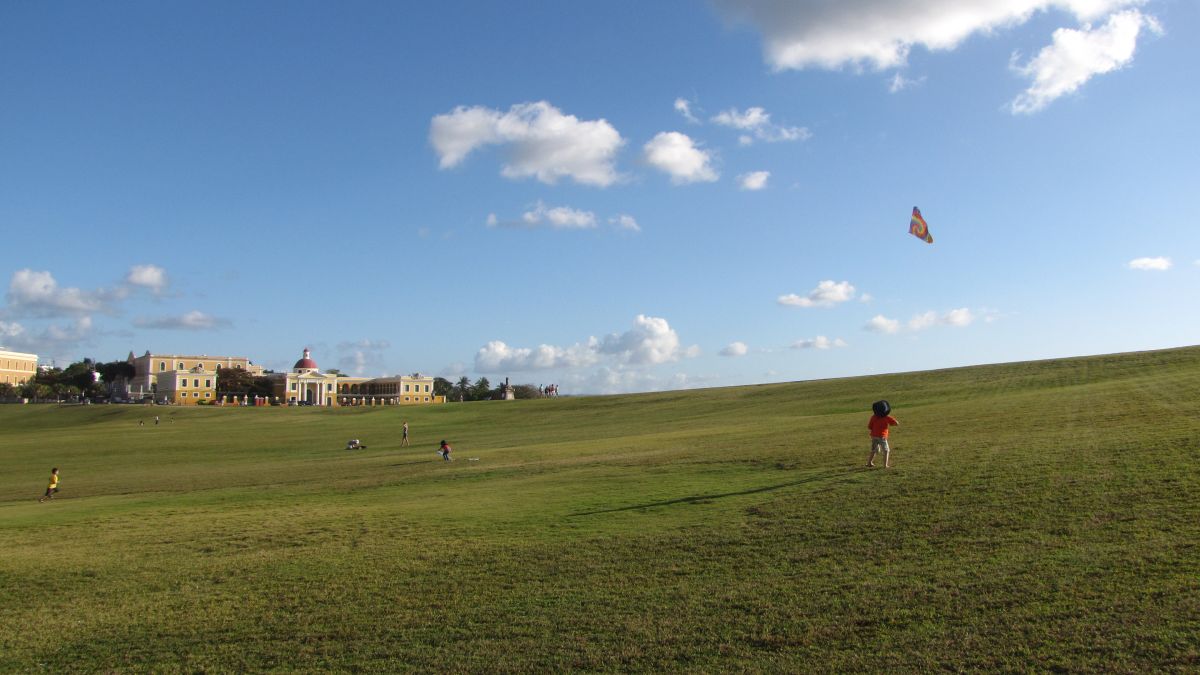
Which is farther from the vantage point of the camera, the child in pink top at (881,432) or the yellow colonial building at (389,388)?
the yellow colonial building at (389,388)

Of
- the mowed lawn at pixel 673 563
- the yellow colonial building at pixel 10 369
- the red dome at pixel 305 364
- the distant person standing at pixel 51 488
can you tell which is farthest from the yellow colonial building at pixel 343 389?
the mowed lawn at pixel 673 563

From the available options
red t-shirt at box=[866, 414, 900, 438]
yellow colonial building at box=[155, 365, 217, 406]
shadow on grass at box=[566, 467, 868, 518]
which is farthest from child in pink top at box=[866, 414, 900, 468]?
yellow colonial building at box=[155, 365, 217, 406]

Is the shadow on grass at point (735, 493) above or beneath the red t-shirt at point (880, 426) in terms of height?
beneath

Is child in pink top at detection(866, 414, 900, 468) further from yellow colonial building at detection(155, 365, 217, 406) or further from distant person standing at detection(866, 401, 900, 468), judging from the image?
A: yellow colonial building at detection(155, 365, 217, 406)

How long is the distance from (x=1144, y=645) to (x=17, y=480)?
48.3 metres

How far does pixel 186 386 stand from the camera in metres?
160

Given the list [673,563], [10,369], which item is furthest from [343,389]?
[673,563]

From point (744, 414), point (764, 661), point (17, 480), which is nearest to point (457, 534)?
point (764, 661)

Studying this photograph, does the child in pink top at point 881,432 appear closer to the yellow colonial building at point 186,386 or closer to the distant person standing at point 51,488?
the distant person standing at point 51,488

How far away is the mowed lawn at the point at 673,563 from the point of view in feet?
30.3

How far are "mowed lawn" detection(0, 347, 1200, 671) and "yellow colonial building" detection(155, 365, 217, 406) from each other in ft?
482

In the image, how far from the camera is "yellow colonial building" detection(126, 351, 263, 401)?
538 feet

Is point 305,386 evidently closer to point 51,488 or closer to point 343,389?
point 343,389

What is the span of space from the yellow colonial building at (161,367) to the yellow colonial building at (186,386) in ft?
1.13
